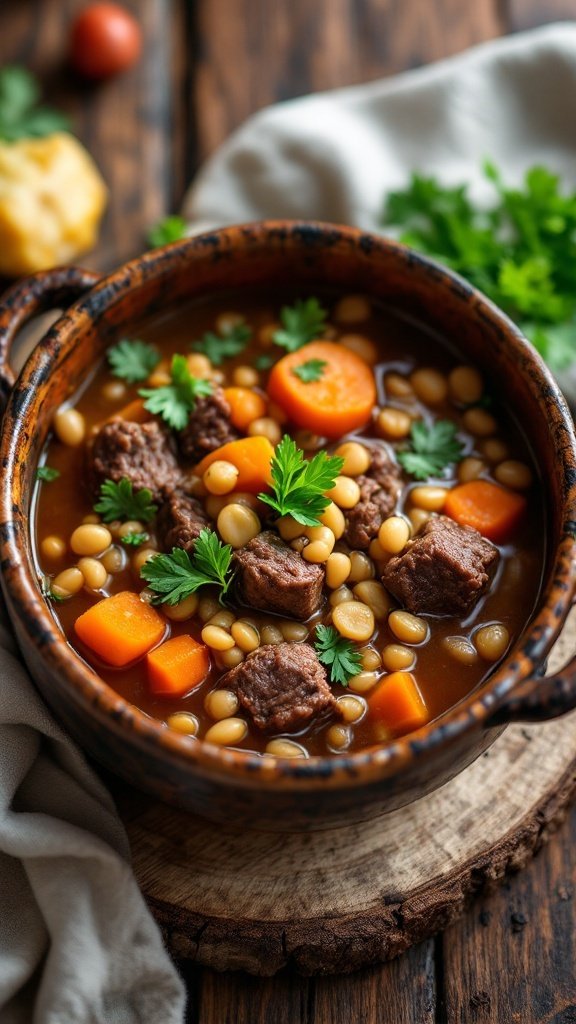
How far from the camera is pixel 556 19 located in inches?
219

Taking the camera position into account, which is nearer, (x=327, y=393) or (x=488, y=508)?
(x=488, y=508)

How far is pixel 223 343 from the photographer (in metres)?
4.14

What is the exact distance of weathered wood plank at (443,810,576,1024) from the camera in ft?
12.0

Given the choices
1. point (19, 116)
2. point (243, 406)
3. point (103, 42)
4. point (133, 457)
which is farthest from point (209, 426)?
point (103, 42)

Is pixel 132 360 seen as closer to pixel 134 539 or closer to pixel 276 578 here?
pixel 134 539

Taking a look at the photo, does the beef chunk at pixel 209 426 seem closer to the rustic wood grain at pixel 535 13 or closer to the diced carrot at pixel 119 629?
the diced carrot at pixel 119 629

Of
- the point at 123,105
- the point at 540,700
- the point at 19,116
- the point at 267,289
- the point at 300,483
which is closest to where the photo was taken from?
the point at 540,700

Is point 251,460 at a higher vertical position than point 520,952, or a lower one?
higher

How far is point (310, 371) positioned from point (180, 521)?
754mm

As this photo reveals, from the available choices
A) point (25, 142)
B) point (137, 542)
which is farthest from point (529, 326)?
point (25, 142)

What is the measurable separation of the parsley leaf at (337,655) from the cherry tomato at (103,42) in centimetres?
315

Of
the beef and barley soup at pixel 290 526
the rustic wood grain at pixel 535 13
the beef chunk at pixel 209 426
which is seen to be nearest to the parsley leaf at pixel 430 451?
the beef and barley soup at pixel 290 526

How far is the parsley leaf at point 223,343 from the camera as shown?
4117 mm

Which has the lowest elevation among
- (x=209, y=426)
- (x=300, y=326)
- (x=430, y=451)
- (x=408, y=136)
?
(x=209, y=426)
